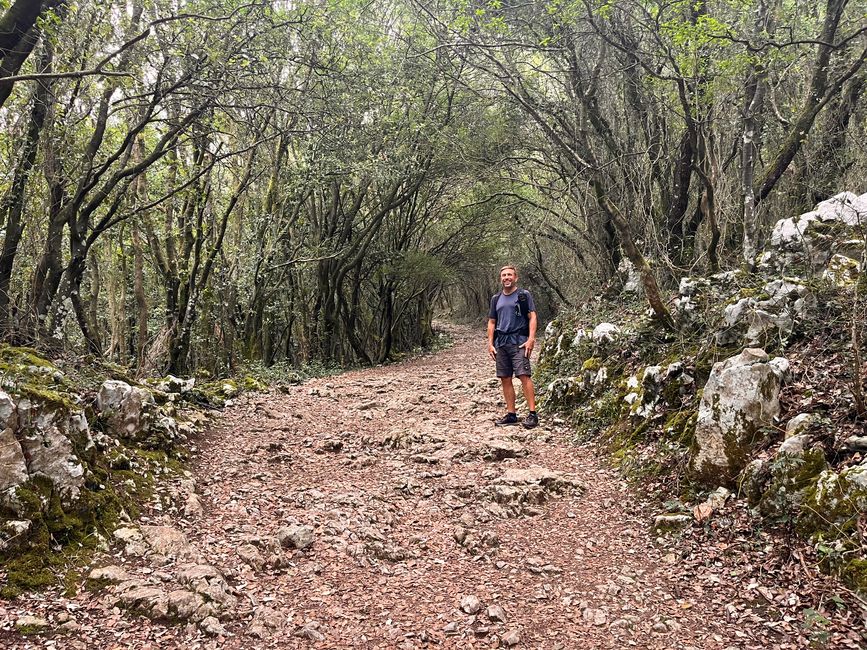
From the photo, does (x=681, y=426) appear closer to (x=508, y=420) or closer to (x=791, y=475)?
(x=791, y=475)

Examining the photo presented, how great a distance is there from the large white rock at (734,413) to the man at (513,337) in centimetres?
271

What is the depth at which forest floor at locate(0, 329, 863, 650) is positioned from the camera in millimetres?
2785

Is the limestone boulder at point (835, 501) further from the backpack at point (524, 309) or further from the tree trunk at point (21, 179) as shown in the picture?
the tree trunk at point (21, 179)

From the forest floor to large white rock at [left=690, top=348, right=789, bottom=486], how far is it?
0.55 metres

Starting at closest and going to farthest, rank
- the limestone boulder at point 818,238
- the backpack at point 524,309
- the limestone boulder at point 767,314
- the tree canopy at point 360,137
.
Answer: the limestone boulder at point 767,314, the limestone boulder at point 818,238, the tree canopy at point 360,137, the backpack at point 524,309

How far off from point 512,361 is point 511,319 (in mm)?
585

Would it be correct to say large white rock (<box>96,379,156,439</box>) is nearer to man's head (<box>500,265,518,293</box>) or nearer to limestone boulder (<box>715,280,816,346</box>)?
man's head (<box>500,265,518,293</box>)


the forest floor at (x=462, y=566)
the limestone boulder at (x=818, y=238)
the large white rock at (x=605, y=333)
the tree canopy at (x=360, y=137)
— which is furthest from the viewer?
the large white rock at (x=605, y=333)

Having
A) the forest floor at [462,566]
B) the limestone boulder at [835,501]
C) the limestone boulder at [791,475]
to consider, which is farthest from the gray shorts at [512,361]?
the limestone boulder at [835,501]

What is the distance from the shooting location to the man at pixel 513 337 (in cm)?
676

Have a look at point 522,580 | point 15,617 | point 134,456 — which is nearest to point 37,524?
point 15,617

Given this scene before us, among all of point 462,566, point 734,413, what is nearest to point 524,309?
point 734,413

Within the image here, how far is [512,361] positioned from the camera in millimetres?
6965

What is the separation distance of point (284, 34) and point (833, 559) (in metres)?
8.81
